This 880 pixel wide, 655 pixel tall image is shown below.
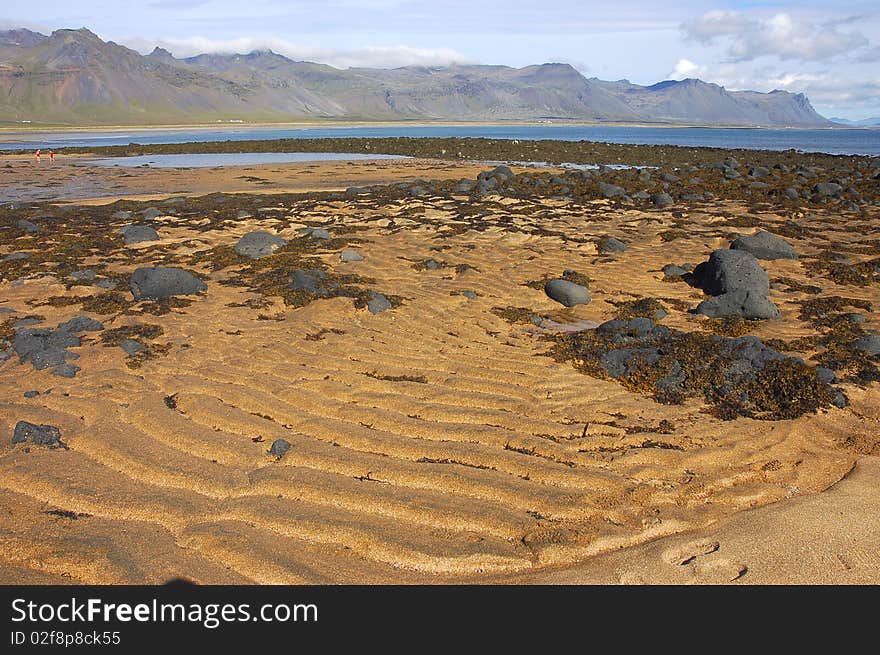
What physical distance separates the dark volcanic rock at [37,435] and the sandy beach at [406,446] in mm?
81

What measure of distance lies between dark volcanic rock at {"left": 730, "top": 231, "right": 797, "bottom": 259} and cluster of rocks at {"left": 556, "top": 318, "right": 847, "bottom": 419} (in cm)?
496

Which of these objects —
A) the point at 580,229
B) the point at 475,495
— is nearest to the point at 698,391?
the point at 475,495

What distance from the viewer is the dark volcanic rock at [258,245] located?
457 inches

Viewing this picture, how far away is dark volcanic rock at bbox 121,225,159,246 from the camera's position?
13016mm

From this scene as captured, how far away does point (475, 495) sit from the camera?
15.0 feet

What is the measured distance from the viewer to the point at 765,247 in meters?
11.6

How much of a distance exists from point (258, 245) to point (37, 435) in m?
6.98

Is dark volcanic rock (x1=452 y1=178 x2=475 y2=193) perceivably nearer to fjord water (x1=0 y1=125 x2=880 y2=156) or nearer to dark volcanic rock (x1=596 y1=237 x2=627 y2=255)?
dark volcanic rock (x1=596 y1=237 x2=627 y2=255)

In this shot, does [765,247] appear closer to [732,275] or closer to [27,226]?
[732,275]

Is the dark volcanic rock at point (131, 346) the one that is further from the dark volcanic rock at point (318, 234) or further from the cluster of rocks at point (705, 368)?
the dark volcanic rock at point (318, 234)

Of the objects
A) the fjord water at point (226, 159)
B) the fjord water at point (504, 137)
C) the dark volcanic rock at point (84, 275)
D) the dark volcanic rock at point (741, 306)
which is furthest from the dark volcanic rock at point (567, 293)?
the fjord water at point (504, 137)

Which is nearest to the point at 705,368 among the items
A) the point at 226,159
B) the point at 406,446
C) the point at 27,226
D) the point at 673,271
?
the point at 406,446

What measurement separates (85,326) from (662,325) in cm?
709
